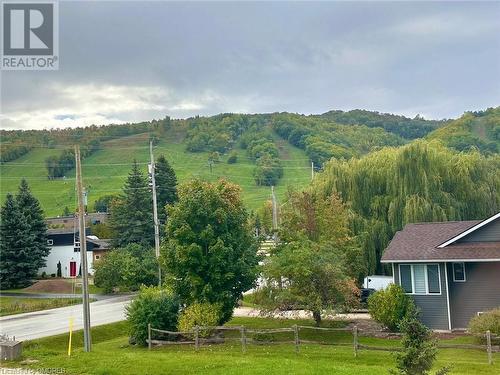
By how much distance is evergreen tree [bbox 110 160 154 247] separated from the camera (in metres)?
55.8

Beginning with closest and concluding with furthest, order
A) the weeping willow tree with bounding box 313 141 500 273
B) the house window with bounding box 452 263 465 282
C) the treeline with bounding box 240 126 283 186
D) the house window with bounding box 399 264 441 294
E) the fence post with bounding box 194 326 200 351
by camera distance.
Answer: the fence post with bounding box 194 326 200 351, the house window with bounding box 452 263 465 282, the house window with bounding box 399 264 441 294, the weeping willow tree with bounding box 313 141 500 273, the treeline with bounding box 240 126 283 186

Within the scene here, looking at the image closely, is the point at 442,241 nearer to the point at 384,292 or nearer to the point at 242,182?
the point at 384,292

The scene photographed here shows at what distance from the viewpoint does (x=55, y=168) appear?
12925 cm

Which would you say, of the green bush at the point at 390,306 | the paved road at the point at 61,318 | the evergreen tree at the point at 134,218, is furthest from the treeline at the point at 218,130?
the green bush at the point at 390,306

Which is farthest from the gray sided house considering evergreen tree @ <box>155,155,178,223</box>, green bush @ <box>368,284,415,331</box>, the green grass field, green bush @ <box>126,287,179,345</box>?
the green grass field

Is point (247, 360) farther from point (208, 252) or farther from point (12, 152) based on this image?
point (12, 152)

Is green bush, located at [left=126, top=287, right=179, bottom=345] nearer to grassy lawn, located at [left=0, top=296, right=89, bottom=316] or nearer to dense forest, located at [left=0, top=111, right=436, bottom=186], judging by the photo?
grassy lawn, located at [left=0, top=296, right=89, bottom=316]

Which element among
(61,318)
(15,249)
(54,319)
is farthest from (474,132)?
(54,319)

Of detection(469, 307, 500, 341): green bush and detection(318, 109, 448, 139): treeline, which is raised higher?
detection(318, 109, 448, 139): treeline

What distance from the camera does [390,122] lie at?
6033 inches

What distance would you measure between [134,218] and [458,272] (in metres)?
36.7

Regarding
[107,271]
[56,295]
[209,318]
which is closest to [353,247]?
[209,318]

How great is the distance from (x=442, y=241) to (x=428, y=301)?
2.93m

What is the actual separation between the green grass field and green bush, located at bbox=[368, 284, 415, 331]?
8521 centimetres
